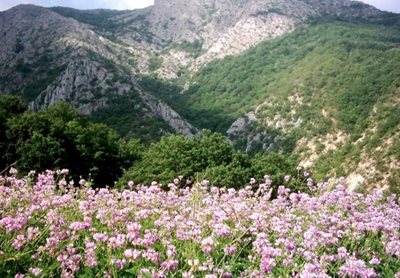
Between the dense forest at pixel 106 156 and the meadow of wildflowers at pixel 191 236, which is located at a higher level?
the meadow of wildflowers at pixel 191 236

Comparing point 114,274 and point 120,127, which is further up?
point 114,274

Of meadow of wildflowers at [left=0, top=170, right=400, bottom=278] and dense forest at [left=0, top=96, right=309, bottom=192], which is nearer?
meadow of wildflowers at [left=0, top=170, right=400, bottom=278]

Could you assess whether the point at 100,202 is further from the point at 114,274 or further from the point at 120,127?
the point at 120,127

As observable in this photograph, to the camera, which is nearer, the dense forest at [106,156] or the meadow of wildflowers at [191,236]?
the meadow of wildflowers at [191,236]

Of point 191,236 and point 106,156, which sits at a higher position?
point 191,236

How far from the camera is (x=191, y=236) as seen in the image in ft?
22.0

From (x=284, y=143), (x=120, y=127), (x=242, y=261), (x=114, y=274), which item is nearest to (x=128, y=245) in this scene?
(x=114, y=274)

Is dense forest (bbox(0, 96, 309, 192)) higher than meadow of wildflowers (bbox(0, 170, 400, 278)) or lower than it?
lower

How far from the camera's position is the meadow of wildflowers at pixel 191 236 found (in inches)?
234

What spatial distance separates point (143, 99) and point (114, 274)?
16492 centimetres

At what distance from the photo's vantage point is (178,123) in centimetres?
16812

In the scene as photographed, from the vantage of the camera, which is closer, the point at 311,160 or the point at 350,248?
the point at 350,248

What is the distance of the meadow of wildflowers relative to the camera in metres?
5.95

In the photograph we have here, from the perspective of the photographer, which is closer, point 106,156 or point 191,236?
point 191,236
